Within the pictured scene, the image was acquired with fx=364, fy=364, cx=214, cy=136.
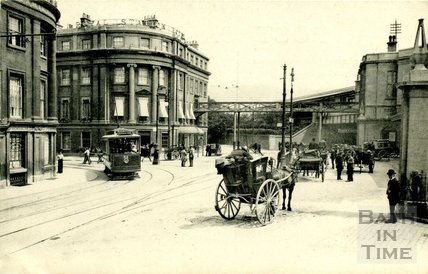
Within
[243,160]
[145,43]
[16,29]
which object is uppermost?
[145,43]

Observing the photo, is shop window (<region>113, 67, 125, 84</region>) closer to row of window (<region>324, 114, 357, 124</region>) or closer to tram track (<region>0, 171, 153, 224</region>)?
tram track (<region>0, 171, 153, 224</region>)

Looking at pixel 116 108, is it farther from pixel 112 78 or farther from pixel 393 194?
pixel 393 194

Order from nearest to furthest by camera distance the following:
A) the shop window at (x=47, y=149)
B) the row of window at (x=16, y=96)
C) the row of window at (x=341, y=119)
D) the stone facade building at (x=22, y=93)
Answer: the stone facade building at (x=22, y=93)
the row of window at (x=16, y=96)
the shop window at (x=47, y=149)
the row of window at (x=341, y=119)

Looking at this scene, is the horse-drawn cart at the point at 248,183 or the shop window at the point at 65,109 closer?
the horse-drawn cart at the point at 248,183

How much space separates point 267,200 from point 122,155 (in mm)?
11661

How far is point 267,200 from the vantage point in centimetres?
957

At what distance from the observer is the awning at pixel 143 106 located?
39.2 m

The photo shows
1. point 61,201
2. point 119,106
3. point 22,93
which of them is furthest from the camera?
point 119,106

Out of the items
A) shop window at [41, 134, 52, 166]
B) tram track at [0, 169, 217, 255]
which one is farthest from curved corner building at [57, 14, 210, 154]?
tram track at [0, 169, 217, 255]

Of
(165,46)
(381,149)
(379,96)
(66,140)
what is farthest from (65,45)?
(379,96)

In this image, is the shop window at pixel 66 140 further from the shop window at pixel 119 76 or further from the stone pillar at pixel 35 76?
the stone pillar at pixel 35 76

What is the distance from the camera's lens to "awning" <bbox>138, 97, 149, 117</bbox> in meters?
39.2

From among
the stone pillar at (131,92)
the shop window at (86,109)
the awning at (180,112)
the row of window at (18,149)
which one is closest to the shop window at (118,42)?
the stone pillar at (131,92)

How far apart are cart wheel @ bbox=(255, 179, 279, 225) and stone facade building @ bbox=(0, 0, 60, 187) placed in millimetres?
11135
